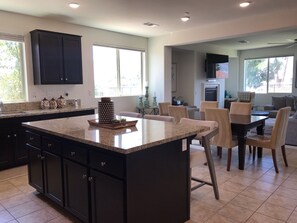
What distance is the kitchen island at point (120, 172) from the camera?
1901mm

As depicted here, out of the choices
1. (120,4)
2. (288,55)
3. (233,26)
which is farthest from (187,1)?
(288,55)

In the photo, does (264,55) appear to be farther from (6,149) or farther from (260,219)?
(6,149)

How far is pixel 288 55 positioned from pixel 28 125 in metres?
9.33

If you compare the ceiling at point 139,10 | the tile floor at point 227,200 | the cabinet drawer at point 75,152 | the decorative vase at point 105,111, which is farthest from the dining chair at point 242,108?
the cabinet drawer at point 75,152

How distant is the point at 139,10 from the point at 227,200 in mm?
3484

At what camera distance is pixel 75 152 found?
7.62ft

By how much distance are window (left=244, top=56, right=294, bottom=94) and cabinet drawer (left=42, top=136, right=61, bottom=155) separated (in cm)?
920

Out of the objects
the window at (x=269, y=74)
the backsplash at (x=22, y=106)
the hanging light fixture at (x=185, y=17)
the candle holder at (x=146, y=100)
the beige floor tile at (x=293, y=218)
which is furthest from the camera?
the window at (x=269, y=74)

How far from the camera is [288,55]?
9.17 meters

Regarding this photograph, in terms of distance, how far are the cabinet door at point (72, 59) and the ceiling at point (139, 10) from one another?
0.45 metres

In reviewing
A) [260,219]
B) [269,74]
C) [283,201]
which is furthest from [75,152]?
[269,74]

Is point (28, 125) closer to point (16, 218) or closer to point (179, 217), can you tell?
point (16, 218)

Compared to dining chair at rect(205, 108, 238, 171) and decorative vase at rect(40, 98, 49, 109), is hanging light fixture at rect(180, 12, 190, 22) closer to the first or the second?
dining chair at rect(205, 108, 238, 171)

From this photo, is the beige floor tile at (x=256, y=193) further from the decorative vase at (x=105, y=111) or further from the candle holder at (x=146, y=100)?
the candle holder at (x=146, y=100)
